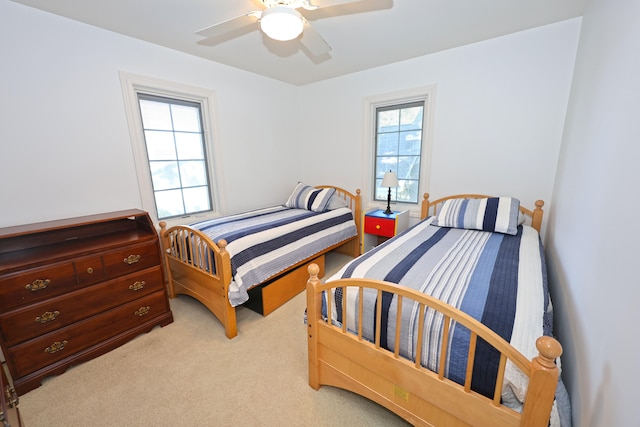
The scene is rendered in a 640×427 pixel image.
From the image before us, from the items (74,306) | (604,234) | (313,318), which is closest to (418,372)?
(313,318)

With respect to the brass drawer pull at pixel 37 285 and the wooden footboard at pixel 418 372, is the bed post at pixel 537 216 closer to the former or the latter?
the wooden footboard at pixel 418 372

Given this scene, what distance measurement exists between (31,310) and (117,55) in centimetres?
202

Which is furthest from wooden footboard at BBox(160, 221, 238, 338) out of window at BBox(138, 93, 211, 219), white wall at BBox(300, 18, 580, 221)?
white wall at BBox(300, 18, 580, 221)

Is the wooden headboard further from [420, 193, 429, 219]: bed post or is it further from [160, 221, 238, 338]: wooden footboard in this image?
[160, 221, 238, 338]: wooden footboard

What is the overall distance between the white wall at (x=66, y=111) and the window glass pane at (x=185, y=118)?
0.27 m

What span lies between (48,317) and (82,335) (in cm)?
24

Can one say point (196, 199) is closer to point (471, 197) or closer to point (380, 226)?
point (380, 226)

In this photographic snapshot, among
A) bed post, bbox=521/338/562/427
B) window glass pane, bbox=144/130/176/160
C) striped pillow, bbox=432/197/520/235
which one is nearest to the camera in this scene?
bed post, bbox=521/338/562/427

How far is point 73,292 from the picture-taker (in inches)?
65.8

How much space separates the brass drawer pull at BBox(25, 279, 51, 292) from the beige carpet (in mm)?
605

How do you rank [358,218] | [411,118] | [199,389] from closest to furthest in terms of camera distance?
[199,389], [411,118], [358,218]

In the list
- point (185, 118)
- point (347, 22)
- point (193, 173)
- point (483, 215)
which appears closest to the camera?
point (347, 22)

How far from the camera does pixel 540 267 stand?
148 cm

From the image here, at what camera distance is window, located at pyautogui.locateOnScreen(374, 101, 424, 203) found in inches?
117
